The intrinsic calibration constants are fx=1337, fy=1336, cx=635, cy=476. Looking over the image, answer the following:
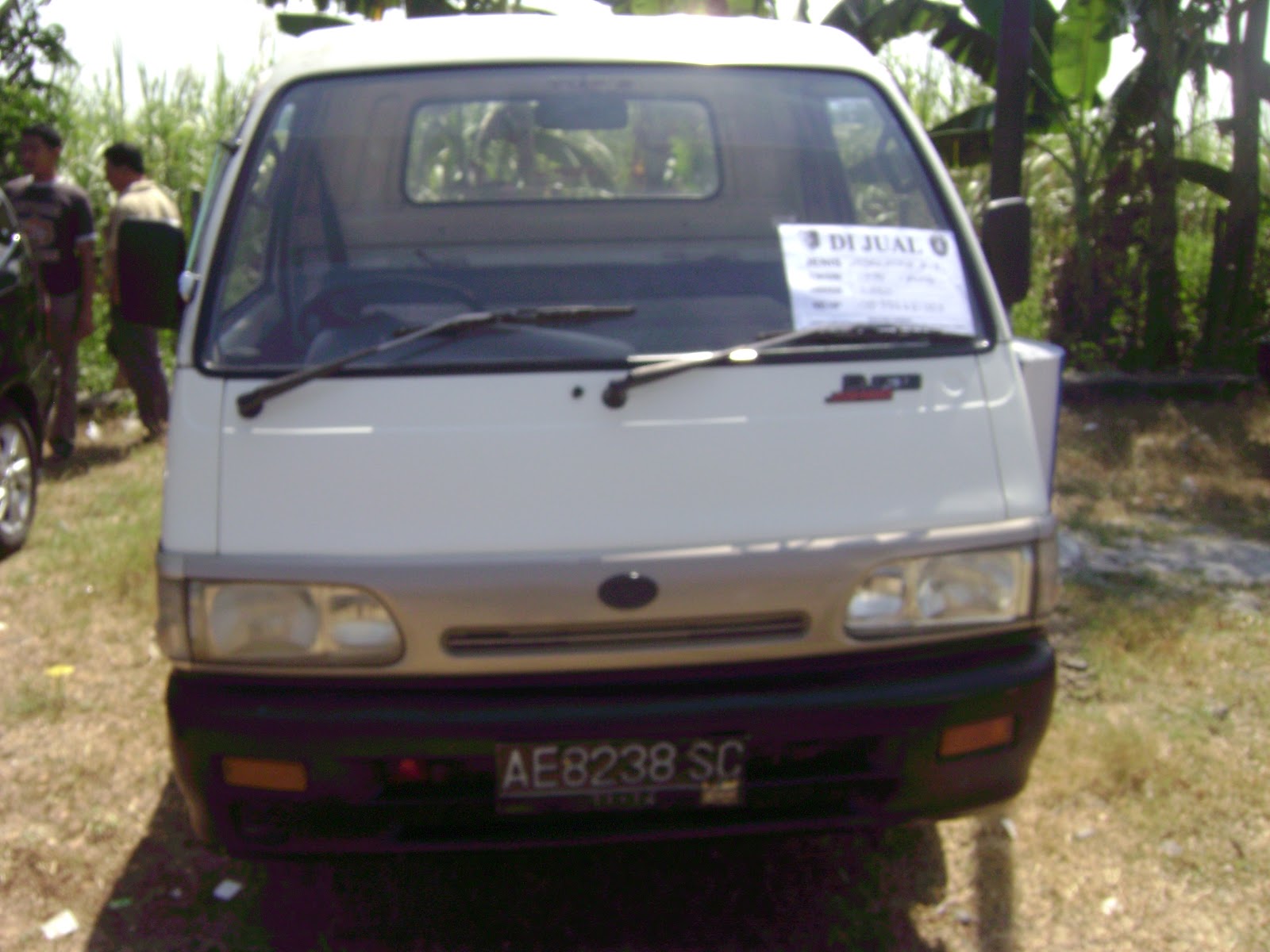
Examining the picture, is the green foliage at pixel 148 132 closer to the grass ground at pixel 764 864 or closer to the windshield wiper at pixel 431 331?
the grass ground at pixel 764 864

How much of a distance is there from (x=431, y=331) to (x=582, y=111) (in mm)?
852

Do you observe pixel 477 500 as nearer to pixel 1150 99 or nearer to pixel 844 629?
pixel 844 629

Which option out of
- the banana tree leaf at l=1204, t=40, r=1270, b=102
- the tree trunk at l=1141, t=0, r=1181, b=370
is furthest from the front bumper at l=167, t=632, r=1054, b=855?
the banana tree leaf at l=1204, t=40, r=1270, b=102

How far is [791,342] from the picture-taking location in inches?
111

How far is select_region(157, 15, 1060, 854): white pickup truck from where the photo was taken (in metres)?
2.53

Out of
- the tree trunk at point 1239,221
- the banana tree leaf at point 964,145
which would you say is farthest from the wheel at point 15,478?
the tree trunk at point 1239,221

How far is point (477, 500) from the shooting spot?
2568mm

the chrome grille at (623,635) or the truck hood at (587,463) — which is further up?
the truck hood at (587,463)

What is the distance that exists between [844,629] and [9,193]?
21.5 ft

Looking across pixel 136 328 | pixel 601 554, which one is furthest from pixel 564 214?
pixel 136 328

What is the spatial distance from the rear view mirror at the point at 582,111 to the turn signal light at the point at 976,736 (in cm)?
170

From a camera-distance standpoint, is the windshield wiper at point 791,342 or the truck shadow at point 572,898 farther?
the truck shadow at point 572,898

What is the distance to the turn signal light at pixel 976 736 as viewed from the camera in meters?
2.61

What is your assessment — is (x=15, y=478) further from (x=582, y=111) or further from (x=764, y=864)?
(x=764, y=864)
